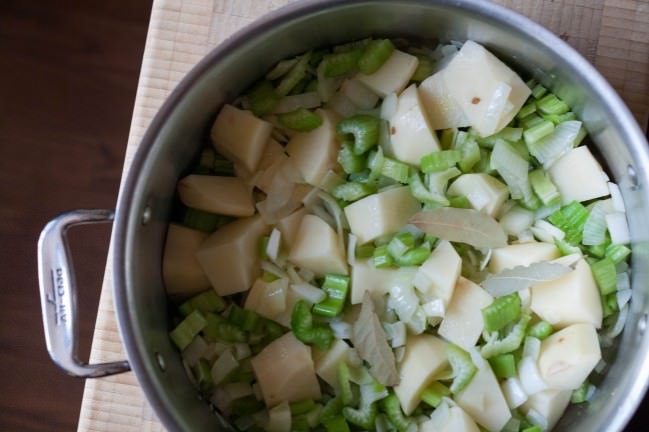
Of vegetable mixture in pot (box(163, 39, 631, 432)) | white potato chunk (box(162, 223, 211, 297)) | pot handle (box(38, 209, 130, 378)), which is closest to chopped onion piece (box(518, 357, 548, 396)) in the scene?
vegetable mixture in pot (box(163, 39, 631, 432))

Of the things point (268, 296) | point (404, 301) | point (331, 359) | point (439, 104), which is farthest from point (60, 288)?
point (439, 104)

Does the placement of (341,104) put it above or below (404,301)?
above

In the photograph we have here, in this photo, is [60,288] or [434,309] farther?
[434,309]

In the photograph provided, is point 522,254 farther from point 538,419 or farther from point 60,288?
point 60,288

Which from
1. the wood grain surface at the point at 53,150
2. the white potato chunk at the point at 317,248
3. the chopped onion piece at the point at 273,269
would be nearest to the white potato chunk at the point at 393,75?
the white potato chunk at the point at 317,248

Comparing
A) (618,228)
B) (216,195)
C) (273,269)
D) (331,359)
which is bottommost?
(331,359)

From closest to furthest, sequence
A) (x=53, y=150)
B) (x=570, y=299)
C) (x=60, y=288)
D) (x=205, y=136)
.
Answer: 1. (x=60, y=288)
2. (x=570, y=299)
3. (x=205, y=136)
4. (x=53, y=150)

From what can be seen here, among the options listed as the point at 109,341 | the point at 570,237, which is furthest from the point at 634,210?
the point at 109,341
